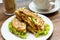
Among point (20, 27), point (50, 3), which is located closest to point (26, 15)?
point (20, 27)

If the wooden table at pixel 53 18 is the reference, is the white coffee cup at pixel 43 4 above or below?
above

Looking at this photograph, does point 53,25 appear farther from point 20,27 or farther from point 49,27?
point 20,27

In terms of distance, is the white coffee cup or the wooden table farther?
the white coffee cup

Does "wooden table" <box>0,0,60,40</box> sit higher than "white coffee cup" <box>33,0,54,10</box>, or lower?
lower

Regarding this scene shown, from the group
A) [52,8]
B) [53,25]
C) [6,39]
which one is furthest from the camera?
[52,8]

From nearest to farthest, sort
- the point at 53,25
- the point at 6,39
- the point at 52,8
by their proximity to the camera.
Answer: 1. the point at 6,39
2. the point at 53,25
3. the point at 52,8

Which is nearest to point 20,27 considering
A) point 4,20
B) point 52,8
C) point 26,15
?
point 26,15

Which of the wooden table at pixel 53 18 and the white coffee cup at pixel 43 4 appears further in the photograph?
the white coffee cup at pixel 43 4

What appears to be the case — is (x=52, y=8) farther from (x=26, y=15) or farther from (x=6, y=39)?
(x=6, y=39)

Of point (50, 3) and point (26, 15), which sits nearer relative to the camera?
point (26, 15)
